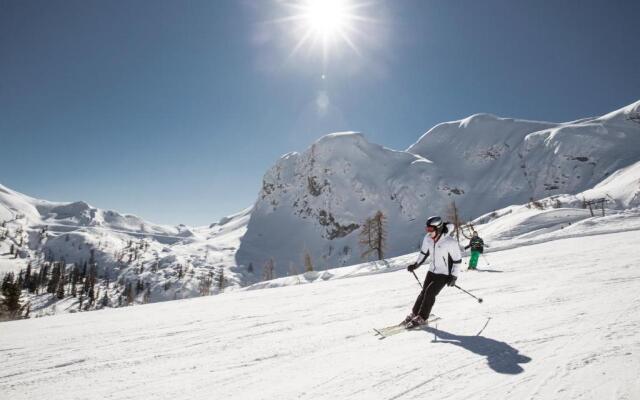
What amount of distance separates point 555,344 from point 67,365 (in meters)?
6.65

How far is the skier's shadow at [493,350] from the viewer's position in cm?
362

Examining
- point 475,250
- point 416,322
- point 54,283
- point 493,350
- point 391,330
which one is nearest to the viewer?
point 493,350

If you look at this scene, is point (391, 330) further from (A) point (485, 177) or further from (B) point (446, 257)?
(A) point (485, 177)

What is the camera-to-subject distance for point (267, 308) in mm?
8672

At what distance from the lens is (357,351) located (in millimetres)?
4543

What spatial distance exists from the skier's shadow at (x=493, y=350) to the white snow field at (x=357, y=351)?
2 centimetres

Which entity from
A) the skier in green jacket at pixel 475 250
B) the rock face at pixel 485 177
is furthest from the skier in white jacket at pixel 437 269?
the rock face at pixel 485 177

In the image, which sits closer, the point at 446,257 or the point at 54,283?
the point at 446,257

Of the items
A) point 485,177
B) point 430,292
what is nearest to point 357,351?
point 430,292

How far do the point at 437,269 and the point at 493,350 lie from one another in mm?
1910

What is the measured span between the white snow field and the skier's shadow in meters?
0.02

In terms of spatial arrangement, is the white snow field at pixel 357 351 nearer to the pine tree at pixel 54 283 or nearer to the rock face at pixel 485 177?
the rock face at pixel 485 177

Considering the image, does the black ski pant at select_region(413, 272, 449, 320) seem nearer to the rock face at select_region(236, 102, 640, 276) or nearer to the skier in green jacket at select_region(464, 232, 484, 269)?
the skier in green jacket at select_region(464, 232, 484, 269)

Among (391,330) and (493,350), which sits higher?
(391,330)
